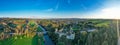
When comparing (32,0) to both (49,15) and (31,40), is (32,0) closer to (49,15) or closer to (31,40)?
(49,15)

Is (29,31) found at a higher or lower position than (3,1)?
lower

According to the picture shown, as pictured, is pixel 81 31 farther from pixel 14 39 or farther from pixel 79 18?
pixel 14 39

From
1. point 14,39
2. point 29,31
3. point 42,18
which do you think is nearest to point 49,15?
point 42,18

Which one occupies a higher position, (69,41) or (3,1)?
(3,1)

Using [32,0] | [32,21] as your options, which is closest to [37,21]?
[32,21]

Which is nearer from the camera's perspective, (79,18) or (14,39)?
(14,39)

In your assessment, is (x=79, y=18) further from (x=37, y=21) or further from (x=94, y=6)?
(x=37, y=21)

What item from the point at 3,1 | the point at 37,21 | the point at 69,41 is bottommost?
the point at 69,41

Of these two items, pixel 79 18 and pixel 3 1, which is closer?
pixel 3 1
